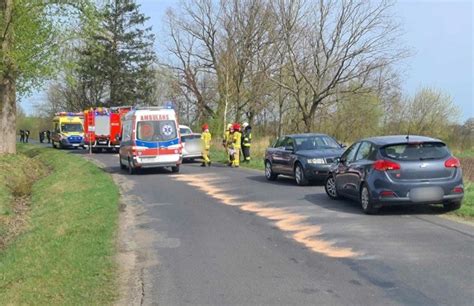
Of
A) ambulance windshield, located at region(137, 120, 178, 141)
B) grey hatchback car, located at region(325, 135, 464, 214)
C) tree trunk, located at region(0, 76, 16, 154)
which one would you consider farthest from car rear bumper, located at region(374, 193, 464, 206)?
tree trunk, located at region(0, 76, 16, 154)

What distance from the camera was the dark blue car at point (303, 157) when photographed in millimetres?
15930

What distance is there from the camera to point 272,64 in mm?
41312

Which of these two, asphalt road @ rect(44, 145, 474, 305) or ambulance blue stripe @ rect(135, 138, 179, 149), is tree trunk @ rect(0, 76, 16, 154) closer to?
ambulance blue stripe @ rect(135, 138, 179, 149)

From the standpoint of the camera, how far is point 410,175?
10.4m

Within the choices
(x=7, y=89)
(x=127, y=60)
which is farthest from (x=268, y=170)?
(x=127, y=60)

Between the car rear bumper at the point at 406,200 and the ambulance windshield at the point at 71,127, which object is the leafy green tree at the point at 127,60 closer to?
the ambulance windshield at the point at 71,127

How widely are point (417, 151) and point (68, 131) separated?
129 ft

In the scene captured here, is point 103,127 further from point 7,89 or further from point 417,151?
point 417,151

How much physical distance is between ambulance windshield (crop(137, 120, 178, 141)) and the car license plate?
12958 mm

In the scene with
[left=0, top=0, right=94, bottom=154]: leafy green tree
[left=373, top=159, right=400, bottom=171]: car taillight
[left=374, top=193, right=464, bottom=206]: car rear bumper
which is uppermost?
[left=0, top=0, right=94, bottom=154]: leafy green tree

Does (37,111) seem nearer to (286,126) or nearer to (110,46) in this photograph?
(110,46)

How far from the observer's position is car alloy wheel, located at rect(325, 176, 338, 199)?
13.1 meters

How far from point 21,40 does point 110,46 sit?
122 feet

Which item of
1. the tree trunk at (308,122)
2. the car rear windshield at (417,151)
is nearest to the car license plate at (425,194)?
the car rear windshield at (417,151)
